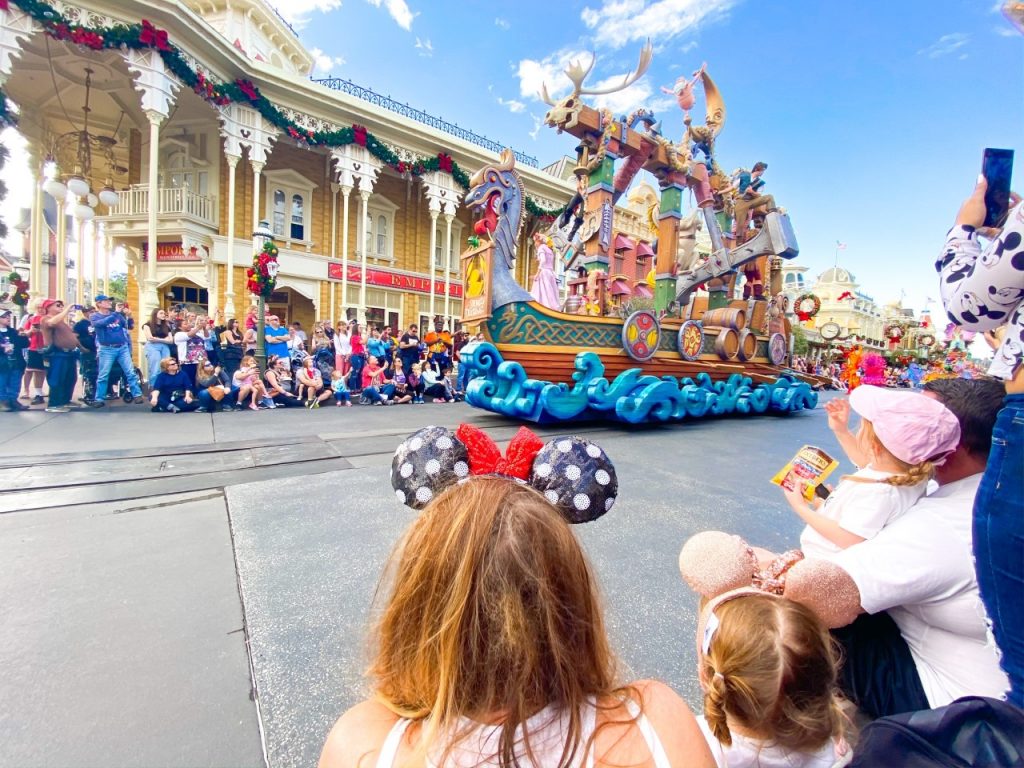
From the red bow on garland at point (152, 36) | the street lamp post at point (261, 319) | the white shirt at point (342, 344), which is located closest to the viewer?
the street lamp post at point (261, 319)

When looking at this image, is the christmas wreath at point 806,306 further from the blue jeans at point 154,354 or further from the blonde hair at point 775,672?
the blue jeans at point 154,354

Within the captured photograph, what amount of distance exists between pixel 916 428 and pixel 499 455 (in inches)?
45.0

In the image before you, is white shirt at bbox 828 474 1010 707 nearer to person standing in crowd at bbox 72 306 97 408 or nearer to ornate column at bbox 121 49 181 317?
person standing in crowd at bbox 72 306 97 408

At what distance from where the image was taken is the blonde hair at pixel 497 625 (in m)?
0.69

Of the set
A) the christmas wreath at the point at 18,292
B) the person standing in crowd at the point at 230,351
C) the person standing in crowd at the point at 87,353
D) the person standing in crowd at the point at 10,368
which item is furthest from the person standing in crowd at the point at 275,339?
the christmas wreath at the point at 18,292

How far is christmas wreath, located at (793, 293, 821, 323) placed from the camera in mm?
11148

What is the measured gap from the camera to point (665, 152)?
7.92 metres

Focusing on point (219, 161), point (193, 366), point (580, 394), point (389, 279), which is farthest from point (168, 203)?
point (580, 394)

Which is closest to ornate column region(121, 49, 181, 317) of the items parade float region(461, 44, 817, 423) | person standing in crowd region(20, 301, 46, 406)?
person standing in crowd region(20, 301, 46, 406)

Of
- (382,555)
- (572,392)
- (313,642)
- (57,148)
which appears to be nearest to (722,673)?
(313,642)

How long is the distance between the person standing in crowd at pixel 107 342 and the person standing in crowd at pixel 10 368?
0.81 meters

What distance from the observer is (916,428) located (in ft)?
4.31

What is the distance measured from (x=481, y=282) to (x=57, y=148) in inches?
608

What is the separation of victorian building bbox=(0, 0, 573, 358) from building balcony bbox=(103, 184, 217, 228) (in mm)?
43
